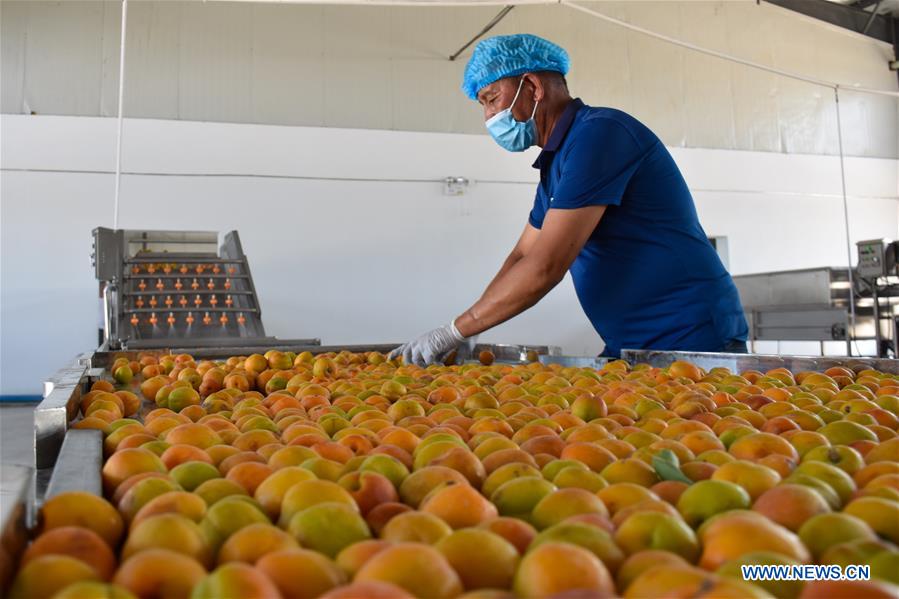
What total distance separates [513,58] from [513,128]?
275 millimetres

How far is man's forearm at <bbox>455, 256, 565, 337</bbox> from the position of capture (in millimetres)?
2510

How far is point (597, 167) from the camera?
2.47 metres

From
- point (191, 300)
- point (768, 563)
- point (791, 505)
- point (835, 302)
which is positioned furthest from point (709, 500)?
point (835, 302)

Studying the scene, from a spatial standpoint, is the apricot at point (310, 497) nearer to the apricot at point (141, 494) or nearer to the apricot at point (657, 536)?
the apricot at point (141, 494)

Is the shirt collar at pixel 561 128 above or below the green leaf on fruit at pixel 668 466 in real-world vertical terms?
above

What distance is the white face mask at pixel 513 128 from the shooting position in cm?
292

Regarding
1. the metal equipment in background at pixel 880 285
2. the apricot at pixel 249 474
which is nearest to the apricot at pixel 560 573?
the apricot at pixel 249 474

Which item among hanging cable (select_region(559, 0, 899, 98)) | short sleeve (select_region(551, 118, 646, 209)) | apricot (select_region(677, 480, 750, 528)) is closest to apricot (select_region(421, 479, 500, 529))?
apricot (select_region(677, 480, 750, 528))

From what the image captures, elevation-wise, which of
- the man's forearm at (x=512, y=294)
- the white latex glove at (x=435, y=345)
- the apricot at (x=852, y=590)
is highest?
the man's forearm at (x=512, y=294)

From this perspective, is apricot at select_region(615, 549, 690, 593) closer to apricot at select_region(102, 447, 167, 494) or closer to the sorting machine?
the sorting machine

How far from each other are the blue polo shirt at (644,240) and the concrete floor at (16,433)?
4442mm

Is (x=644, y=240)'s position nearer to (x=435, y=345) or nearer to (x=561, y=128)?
(x=561, y=128)

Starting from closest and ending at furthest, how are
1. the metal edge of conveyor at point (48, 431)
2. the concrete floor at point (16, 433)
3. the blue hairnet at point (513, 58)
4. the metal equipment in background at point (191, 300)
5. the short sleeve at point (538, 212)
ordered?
the metal edge of conveyor at point (48, 431), the blue hairnet at point (513, 58), the short sleeve at point (538, 212), the metal equipment in background at point (191, 300), the concrete floor at point (16, 433)

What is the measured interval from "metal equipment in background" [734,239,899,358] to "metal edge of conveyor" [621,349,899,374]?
631 cm
